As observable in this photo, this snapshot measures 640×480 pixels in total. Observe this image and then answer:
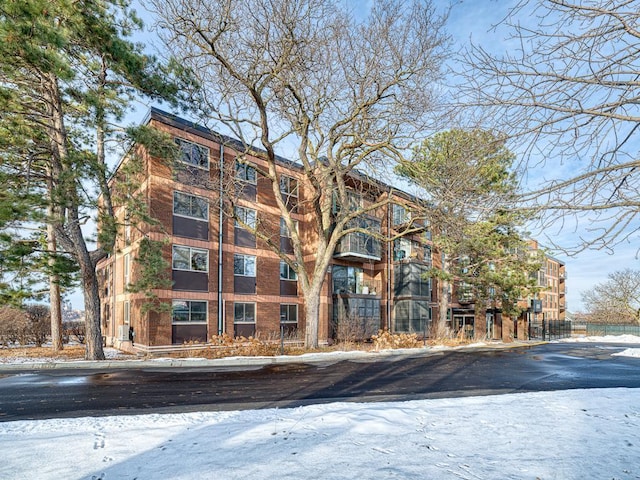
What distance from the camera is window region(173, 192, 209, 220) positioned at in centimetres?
2108

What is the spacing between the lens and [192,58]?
16.0m

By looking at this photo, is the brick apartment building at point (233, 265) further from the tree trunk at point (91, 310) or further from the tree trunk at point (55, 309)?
the tree trunk at point (55, 309)

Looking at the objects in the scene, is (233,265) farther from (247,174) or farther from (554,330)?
(554,330)

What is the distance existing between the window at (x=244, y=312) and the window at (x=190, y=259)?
3.03 metres

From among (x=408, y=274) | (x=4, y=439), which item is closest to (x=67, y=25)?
(x=4, y=439)

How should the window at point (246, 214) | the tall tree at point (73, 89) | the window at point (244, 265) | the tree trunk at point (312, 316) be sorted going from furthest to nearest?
the window at point (246, 214) → the window at point (244, 265) → the tree trunk at point (312, 316) → the tall tree at point (73, 89)

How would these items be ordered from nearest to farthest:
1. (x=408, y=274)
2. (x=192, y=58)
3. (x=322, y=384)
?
(x=322, y=384) → (x=192, y=58) → (x=408, y=274)

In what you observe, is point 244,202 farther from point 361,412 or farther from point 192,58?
point 361,412

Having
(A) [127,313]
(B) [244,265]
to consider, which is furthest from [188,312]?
(B) [244,265]

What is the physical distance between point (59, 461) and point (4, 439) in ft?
5.23

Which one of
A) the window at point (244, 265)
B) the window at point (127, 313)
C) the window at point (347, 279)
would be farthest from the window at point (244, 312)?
the window at point (347, 279)

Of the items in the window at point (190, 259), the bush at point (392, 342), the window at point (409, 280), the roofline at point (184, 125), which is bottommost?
the bush at point (392, 342)

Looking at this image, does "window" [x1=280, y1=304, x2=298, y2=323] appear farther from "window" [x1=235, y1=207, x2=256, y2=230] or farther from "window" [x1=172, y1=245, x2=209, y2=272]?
"window" [x1=172, y1=245, x2=209, y2=272]

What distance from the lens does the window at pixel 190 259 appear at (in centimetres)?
2075
